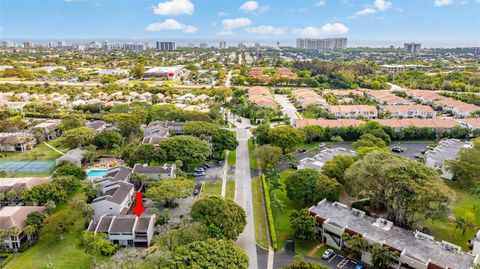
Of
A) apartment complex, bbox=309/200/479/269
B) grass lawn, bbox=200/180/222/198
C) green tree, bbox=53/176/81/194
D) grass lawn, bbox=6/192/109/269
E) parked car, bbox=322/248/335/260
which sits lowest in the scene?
grass lawn, bbox=6/192/109/269

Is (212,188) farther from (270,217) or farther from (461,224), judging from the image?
(461,224)

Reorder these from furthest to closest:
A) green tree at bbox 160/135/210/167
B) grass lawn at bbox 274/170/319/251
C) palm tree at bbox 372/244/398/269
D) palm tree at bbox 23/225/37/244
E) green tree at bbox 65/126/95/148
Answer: green tree at bbox 65/126/95/148
green tree at bbox 160/135/210/167
grass lawn at bbox 274/170/319/251
palm tree at bbox 23/225/37/244
palm tree at bbox 372/244/398/269

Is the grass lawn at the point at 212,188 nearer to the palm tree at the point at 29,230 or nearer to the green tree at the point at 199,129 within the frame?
the green tree at the point at 199,129


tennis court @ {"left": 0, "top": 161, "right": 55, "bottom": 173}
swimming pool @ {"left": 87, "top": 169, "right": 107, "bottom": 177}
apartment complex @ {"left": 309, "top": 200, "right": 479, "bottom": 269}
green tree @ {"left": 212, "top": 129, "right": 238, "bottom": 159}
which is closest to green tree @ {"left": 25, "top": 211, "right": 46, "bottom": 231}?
swimming pool @ {"left": 87, "top": 169, "right": 107, "bottom": 177}

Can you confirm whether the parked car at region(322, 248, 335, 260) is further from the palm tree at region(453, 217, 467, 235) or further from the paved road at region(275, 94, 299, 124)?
the paved road at region(275, 94, 299, 124)

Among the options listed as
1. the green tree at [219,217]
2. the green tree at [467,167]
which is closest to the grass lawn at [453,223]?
the green tree at [467,167]
